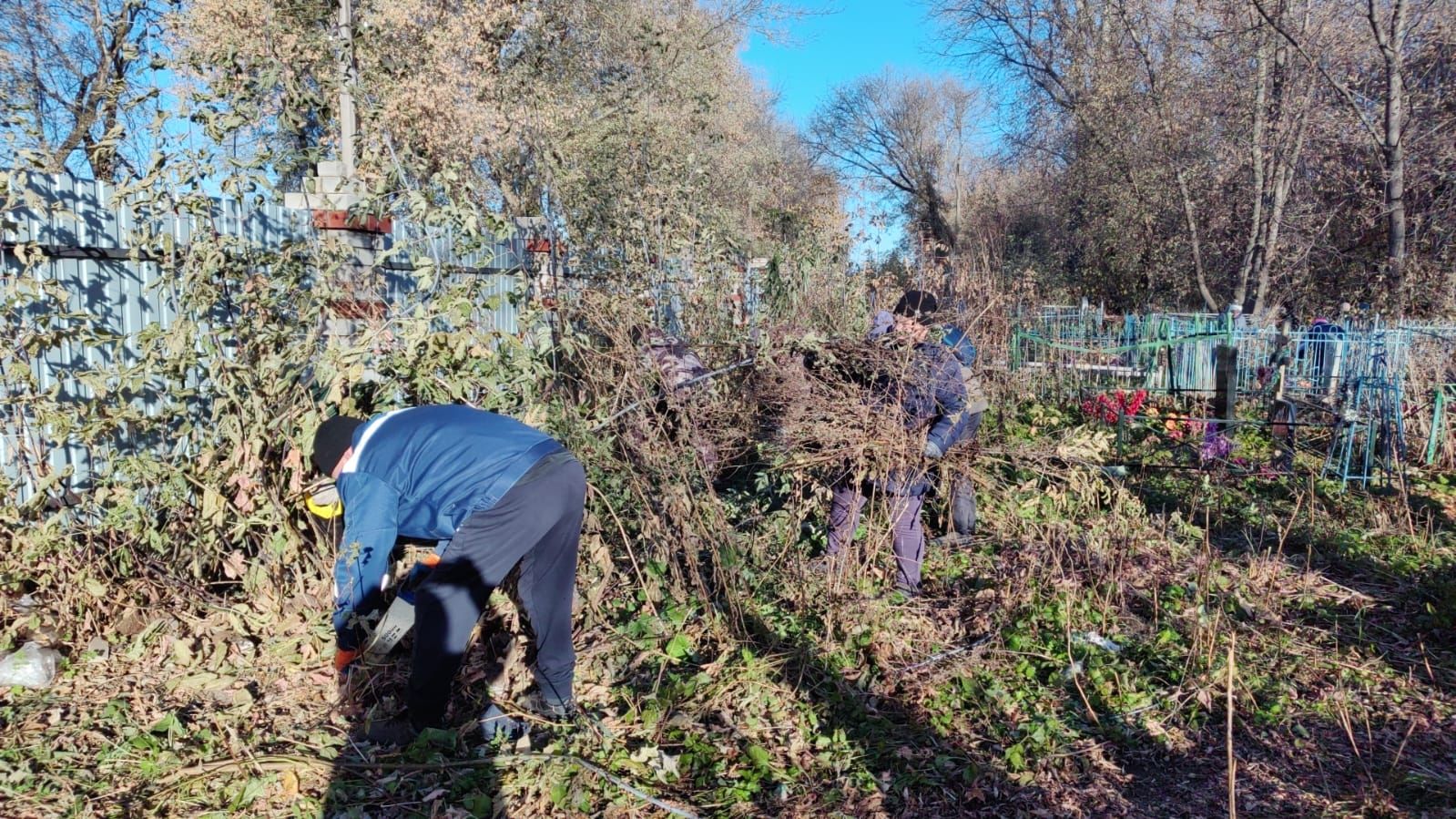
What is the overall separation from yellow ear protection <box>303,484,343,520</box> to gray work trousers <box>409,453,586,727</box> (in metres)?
0.54

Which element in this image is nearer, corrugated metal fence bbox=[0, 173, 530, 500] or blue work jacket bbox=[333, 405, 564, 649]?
blue work jacket bbox=[333, 405, 564, 649]

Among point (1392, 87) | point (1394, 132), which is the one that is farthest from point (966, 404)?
point (1392, 87)

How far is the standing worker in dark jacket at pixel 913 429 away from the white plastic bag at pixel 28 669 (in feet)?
11.3

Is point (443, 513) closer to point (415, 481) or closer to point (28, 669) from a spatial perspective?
point (415, 481)

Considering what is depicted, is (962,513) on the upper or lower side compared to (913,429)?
lower

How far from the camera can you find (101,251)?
4.57 metres

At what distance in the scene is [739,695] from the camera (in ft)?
12.3

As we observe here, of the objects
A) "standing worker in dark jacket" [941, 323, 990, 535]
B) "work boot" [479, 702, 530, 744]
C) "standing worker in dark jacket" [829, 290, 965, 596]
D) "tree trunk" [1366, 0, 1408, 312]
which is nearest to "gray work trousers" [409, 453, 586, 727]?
"work boot" [479, 702, 530, 744]

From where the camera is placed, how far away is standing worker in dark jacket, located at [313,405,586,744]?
10.4ft

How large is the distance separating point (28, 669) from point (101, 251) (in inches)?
81.4

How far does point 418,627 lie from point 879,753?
172cm

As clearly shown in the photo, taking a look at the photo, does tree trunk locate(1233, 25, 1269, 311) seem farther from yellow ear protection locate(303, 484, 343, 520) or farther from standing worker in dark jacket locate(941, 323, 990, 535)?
yellow ear protection locate(303, 484, 343, 520)

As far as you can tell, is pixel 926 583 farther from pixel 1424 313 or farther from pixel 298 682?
pixel 1424 313

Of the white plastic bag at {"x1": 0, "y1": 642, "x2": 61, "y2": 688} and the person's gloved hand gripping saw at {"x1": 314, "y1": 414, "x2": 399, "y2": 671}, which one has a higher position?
the person's gloved hand gripping saw at {"x1": 314, "y1": 414, "x2": 399, "y2": 671}
